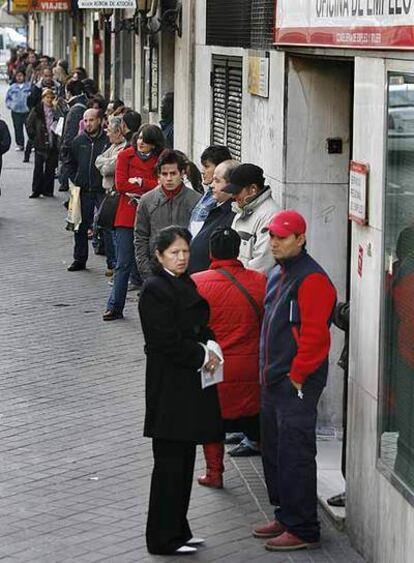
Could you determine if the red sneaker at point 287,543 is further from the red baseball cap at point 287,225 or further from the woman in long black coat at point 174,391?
the red baseball cap at point 287,225

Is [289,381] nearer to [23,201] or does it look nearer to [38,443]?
[38,443]

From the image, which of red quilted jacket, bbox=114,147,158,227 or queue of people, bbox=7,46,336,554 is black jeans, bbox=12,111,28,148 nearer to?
red quilted jacket, bbox=114,147,158,227

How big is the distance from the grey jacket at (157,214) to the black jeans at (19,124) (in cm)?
2016

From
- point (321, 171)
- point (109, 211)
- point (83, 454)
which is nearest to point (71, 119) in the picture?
point (109, 211)

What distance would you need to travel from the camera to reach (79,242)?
17.2m

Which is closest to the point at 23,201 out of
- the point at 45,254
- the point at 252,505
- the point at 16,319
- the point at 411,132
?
the point at 45,254

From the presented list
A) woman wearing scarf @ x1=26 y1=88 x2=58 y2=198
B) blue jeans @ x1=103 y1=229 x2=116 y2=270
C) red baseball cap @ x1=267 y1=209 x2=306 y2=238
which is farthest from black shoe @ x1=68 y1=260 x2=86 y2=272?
red baseball cap @ x1=267 y1=209 x2=306 y2=238

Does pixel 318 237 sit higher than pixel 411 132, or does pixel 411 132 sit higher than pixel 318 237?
pixel 411 132

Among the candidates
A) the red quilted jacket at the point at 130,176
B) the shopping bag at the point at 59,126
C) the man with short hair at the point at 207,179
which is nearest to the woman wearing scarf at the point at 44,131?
the shopping bag at the point at 59,126

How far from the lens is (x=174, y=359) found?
7.92 meters

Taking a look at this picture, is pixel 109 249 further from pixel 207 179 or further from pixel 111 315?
pixel 207 179

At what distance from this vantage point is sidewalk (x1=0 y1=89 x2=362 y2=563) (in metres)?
8.12

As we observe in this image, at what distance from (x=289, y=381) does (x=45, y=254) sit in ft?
35.6

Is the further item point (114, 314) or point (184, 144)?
point (184, 144)
